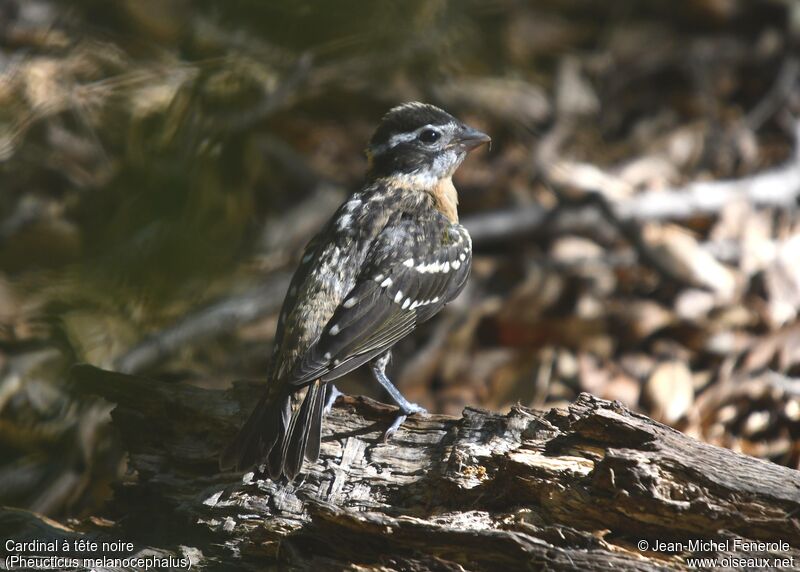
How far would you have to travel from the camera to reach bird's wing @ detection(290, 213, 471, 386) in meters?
3.95

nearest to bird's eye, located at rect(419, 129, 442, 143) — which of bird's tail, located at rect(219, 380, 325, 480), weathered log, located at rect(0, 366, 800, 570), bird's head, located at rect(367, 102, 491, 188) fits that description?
bird's head, located at rect(367, 102, 491, 188)

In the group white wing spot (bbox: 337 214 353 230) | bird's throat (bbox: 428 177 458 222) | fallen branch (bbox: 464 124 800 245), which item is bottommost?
white wing spot (bbox: 337 214 353 230)

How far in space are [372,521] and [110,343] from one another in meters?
1.11

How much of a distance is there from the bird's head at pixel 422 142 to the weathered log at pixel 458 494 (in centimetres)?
167

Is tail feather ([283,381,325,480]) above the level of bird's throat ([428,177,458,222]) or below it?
below

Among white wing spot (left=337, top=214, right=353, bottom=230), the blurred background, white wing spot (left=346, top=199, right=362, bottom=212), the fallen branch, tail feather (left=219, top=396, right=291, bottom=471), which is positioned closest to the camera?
the blurred background

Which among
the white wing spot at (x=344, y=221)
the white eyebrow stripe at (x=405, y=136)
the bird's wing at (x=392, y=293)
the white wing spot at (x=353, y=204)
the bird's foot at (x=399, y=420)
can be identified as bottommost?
the bird's foot at (x=399, y=420)

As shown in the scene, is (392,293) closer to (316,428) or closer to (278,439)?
(316,428)

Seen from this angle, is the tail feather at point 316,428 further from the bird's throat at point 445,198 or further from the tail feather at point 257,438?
the bird's throat at point 445,198

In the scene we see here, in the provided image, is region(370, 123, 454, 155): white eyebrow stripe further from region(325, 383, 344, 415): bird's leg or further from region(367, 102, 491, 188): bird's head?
region(325, 383, 344, 415): bird's leg

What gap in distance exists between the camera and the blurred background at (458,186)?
257 centimetres

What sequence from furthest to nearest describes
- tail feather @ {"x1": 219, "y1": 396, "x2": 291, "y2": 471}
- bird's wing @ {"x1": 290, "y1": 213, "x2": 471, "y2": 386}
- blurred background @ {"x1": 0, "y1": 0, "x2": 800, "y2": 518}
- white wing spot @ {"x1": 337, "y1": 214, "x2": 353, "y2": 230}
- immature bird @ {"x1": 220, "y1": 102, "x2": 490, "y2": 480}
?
1. white wing spot @ {"x1": 337, "y1": 214, "x2": 353, "y2": 230}
2. bird's wing @ {"x1": 290, "y1": 213, "x2": 471, "y2": 386}
3. immature bird @ {"x1": 220, "y1": 102, "x2": 490, "y2": 480}
4. tail feather @ {"x1": 219, "y1": 396, "x2": 291, "y2": 471}
5. blurred background @ {"x1": 0, "y1": 0, "x2": 800, "y2": 518}

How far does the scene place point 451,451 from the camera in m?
3.56

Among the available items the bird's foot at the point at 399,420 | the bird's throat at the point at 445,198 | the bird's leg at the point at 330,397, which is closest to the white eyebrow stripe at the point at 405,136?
the bird's throat at the point at 445,198
